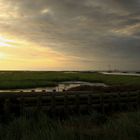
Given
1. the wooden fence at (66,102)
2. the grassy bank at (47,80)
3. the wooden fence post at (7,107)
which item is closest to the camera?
the wooden fence post at (7,107)

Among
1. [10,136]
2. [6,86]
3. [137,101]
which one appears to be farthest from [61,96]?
[6,86]

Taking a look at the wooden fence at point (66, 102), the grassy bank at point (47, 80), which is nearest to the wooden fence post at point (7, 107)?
the wooden fence at point (66, 102)

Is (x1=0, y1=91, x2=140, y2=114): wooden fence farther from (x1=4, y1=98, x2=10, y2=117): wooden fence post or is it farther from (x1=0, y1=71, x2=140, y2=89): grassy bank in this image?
(x1=0, y1=71, x2=140, y2=89): grassy bank

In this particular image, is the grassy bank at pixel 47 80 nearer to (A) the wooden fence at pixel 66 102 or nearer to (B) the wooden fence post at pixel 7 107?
(A) the wooden fence at pixel 66 102

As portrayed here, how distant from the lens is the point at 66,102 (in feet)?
60.1

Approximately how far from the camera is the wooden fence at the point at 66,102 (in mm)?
16406

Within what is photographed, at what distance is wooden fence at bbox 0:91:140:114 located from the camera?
16406 mm

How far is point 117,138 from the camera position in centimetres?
617

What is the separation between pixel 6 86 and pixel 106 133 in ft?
145

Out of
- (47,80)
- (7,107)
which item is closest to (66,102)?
(7,107)

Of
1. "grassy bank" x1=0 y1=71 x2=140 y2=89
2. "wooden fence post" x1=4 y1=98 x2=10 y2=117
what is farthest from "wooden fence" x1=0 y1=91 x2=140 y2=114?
"grassy bank" x1=0 y1=71 x2=140 y2=89

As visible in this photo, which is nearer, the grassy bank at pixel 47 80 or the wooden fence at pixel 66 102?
the wooden fence at pixel 66 102

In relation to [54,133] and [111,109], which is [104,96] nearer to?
[111,109]

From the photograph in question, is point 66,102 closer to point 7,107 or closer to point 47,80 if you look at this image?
point 7,107
